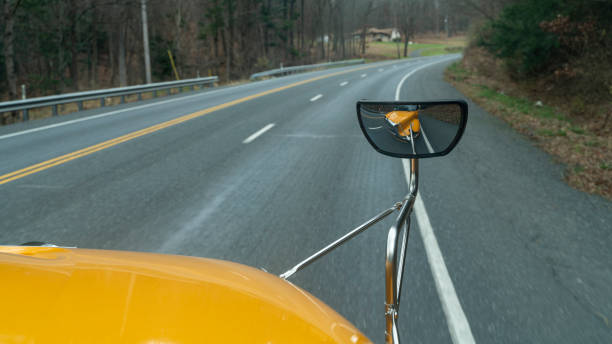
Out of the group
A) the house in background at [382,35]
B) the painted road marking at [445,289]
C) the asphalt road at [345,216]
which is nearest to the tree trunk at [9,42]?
the asphalt road at [345,216]

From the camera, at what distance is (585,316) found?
3.21 metres

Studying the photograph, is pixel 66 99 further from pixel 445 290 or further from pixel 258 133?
pixel 445 290

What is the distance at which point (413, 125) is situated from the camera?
184 centimetres

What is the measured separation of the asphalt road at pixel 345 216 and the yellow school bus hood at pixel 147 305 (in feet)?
5.61

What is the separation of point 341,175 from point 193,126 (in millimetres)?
5534

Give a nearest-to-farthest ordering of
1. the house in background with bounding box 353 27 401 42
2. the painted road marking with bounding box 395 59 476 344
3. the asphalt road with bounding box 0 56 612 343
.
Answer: the painted road marking with bounding box 395 59 476 344, the asphalt road with bounding box 0 56 612 343, the house in background with bounding box 353 27 401 42

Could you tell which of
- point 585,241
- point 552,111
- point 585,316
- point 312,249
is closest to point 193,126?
point 312,249

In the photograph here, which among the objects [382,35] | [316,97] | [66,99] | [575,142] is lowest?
[575,142]

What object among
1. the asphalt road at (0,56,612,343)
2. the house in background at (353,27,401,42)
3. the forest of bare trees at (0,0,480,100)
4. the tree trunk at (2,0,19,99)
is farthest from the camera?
the house in background at (353,27,401,42)

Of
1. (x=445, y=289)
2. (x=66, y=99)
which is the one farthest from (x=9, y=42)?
(x=445, y=289)

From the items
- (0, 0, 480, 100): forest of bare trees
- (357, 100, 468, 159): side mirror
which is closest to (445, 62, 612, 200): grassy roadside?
(357, 100, 468, 159): side mirror

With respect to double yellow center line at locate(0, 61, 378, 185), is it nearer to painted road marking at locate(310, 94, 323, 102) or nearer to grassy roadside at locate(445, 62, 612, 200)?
painted road marking at locate(310, 94, 323, 102)

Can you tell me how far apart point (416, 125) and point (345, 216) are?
3.52m

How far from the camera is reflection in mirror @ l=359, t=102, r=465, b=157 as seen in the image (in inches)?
71.3
